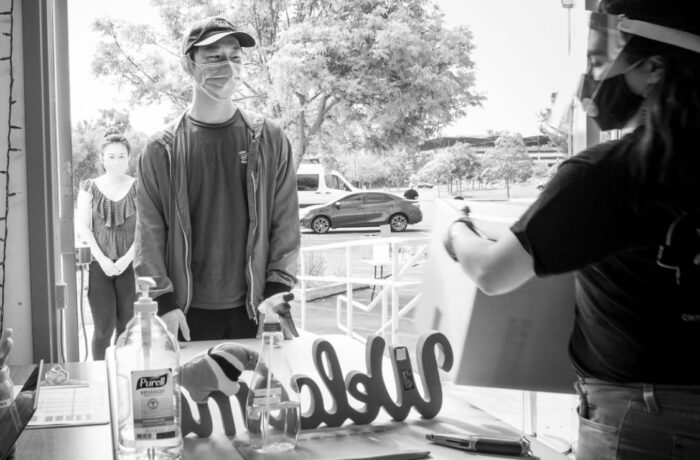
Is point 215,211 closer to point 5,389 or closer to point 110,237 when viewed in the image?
point 5,389

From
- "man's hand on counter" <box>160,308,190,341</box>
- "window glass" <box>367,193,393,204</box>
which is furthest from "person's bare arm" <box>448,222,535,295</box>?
"window glass" <box>367,193,393,204</box>

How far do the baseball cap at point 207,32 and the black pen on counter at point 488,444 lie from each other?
1.28 metres


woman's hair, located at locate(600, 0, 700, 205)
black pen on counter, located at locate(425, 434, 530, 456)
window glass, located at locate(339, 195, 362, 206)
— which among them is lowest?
black pen on counter, located at locate(425, 434, 530, 456)

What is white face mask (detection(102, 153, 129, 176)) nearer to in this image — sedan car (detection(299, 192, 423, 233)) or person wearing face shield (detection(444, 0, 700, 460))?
sedan car (detection(299, 192, 423, 233))

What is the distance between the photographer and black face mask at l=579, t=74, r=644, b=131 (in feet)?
3.02

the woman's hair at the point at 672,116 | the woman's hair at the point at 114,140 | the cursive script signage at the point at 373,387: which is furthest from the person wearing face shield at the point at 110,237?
the woman's hair at the point at 672,116

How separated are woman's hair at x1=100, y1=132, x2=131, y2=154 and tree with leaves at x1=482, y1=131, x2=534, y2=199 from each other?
2.08 metres

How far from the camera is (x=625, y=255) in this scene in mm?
889

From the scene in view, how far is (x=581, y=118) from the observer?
8.57ft

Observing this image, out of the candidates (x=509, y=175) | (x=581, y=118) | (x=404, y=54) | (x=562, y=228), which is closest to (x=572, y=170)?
(x=562, y=228)

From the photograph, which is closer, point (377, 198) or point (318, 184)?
point (318, 184)

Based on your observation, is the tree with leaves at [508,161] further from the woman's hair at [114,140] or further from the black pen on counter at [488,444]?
the black pen on counter at [488,444]

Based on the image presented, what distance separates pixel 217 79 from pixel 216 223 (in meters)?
0.41

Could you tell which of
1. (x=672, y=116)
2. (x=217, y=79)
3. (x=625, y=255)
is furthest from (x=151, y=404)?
(x=217, y=79)
